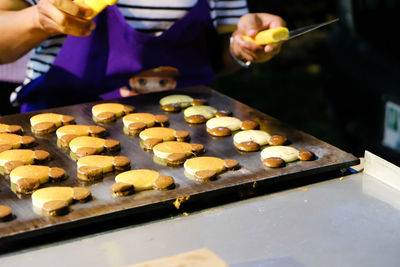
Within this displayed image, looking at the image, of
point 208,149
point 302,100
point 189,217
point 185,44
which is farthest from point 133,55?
point 302,100

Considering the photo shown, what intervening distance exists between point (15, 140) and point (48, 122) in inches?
5.7

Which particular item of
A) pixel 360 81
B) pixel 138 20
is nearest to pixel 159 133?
pixel 138 20

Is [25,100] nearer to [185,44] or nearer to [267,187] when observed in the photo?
[185,44]

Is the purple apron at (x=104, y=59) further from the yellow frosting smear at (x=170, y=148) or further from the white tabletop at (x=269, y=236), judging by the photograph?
the white tabletop at (x=269, y=236)

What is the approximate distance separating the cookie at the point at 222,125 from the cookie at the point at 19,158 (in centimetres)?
47

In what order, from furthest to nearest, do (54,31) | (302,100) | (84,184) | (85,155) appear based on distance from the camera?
(302,100) < (54,31) < (85,155) < (84,184)

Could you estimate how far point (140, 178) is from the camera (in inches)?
55.2

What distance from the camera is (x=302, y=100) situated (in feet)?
16.8

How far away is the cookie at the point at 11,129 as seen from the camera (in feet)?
5.60

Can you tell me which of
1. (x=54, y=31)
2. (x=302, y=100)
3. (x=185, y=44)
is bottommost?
(x=302, y=100)

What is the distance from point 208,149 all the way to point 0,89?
1.09 meters

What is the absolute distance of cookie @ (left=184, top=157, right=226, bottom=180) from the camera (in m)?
1.46

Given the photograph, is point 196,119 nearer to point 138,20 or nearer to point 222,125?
point 222,125

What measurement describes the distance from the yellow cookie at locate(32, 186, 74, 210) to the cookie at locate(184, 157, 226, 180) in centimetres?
29
